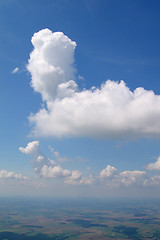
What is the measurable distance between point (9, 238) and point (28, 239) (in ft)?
70.6

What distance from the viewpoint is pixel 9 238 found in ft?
653

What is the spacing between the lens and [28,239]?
654 ft
